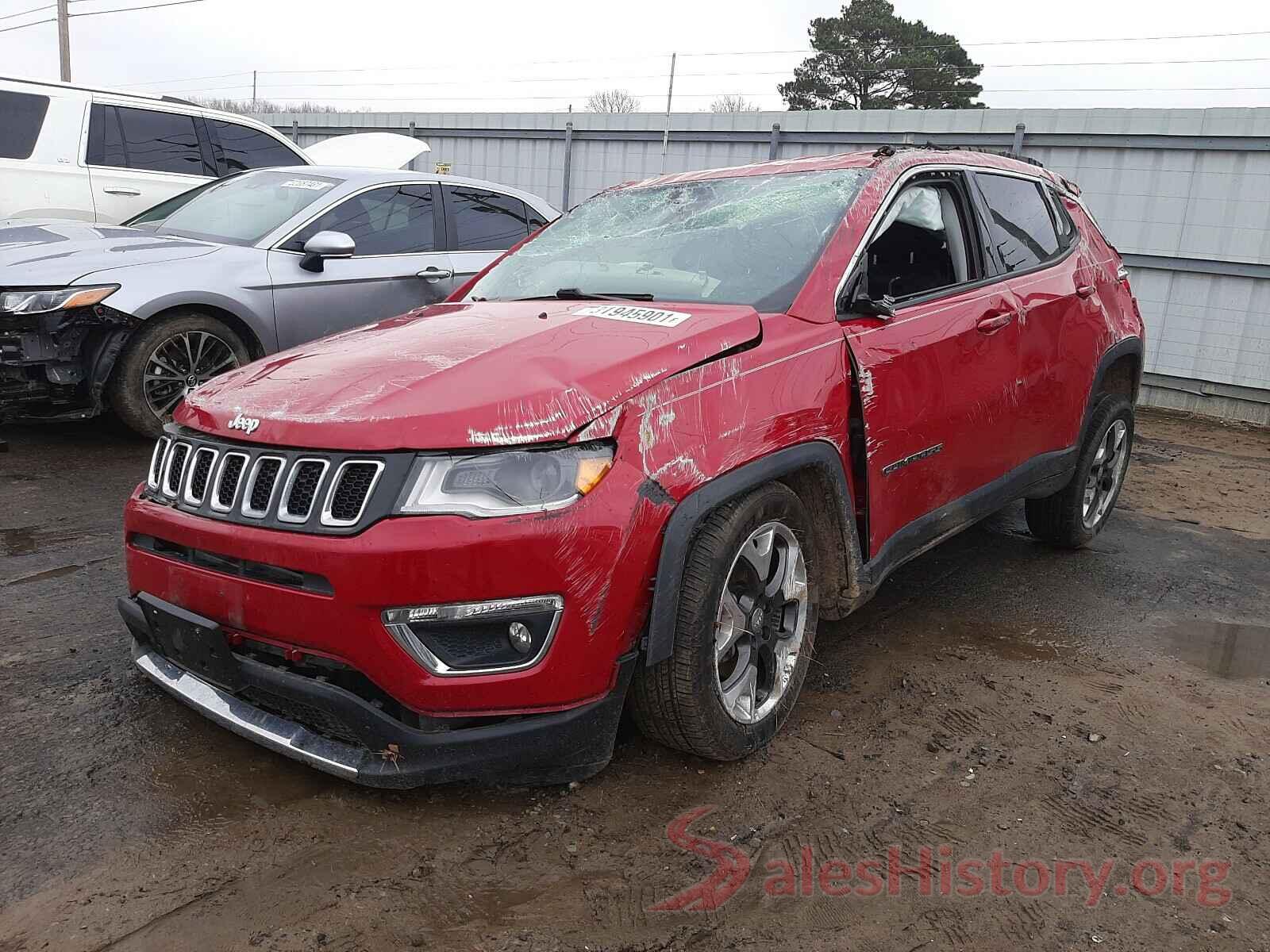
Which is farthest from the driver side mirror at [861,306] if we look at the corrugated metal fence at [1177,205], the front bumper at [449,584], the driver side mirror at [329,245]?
the corrugated metal fence at [1177,205]

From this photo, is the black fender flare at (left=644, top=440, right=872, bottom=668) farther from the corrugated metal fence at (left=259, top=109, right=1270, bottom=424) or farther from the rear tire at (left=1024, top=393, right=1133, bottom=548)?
the corrugated metal fence at (left=259, top=109, right=1270, bottom=424)

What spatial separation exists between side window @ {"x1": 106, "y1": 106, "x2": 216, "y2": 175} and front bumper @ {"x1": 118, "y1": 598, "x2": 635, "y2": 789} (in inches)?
258

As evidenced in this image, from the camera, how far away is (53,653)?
3221 millimetres

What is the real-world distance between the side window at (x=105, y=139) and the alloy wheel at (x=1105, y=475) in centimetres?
709

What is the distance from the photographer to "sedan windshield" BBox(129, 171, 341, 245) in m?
6.05

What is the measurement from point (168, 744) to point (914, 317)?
2581 millimetres

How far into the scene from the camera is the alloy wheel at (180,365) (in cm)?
549

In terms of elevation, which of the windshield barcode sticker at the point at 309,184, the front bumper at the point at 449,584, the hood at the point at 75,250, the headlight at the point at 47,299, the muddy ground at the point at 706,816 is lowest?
the muddy ground at the point at 706,816

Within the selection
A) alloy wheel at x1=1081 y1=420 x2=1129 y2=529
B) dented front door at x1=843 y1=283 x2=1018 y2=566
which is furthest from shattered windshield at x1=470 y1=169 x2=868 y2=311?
alloy wheel at x1=1081 y1=420 x2=1129 y2=529

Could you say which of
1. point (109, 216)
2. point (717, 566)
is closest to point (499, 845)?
point (717, 566)

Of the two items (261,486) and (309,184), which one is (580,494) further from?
(309,184)

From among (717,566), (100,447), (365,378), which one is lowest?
(100,447)

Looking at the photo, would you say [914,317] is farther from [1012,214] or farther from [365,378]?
[365,378]

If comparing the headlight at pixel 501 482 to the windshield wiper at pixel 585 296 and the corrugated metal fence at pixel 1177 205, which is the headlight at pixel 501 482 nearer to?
the windshield wiper at pixel 585 296
